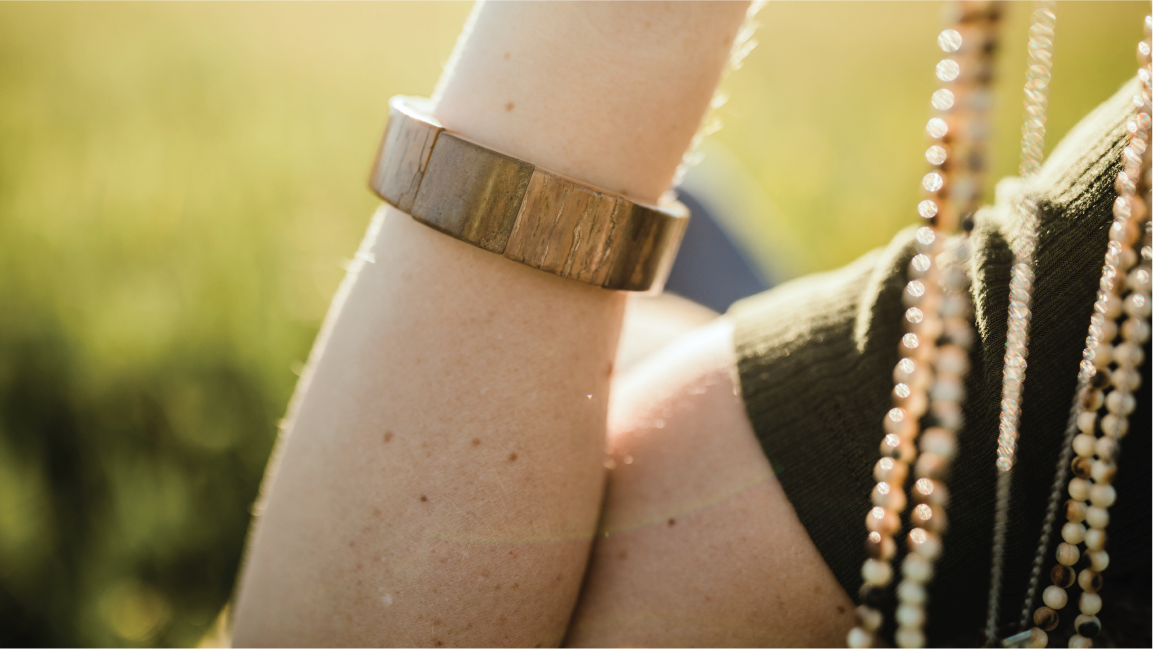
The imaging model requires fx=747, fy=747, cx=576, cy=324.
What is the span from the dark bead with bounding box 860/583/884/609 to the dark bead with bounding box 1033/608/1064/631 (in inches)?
4.7

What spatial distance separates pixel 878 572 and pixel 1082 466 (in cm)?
16

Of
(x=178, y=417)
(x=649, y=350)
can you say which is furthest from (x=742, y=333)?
(x=178, y=417)

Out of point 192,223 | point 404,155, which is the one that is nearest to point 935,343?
point 404,155

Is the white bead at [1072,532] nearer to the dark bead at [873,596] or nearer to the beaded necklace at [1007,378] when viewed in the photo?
the beaded necklace at [1007,378]

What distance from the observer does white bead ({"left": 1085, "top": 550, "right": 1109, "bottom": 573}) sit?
52 centimetres

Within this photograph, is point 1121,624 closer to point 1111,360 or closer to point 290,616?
point 1111,360

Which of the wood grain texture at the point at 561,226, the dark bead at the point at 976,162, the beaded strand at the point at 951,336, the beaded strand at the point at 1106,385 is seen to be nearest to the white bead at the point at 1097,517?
the beaded strand at the point at 1106,385

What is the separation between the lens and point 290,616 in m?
0.58

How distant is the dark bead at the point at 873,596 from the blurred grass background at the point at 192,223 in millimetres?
947

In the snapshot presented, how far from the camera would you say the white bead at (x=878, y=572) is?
1.68 ft

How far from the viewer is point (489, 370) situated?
538 millimetres

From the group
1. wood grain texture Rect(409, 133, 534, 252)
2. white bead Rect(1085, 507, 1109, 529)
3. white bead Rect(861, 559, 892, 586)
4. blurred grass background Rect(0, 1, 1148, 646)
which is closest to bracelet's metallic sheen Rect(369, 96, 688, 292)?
wood grain texture Rect(409, 133, 534, 252)

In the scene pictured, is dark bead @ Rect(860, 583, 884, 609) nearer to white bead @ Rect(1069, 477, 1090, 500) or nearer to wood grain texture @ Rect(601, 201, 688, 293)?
white bead @ Rect(1069, 477, 1090, 500)

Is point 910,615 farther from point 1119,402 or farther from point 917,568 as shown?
point 1119,402
